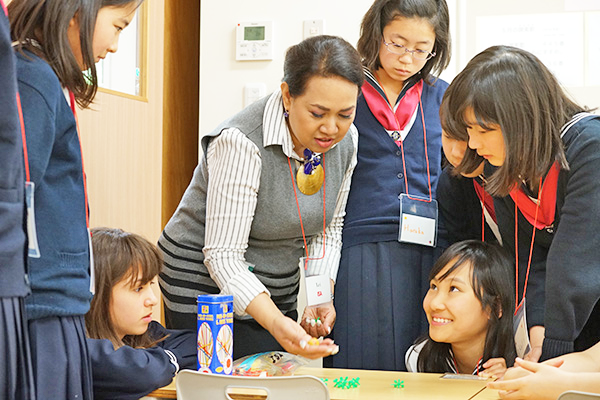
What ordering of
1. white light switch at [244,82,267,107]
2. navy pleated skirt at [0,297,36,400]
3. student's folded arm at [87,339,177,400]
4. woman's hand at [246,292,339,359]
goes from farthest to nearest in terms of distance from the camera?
white light switch at [244,82,267,107]
woman's hand at [246,292,339,359]
student's folded arm at [87,339,177,400]
navy pleated skirt at [0,297,36,400]

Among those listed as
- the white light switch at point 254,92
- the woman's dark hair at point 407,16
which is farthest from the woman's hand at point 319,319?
the white light switch at point 254,92

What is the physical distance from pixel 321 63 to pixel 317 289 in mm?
628

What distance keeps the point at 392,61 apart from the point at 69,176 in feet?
3.54

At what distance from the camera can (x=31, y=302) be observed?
1.22 meters

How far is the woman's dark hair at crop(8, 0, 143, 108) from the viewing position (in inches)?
49.6

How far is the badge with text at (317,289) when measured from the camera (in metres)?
1.98

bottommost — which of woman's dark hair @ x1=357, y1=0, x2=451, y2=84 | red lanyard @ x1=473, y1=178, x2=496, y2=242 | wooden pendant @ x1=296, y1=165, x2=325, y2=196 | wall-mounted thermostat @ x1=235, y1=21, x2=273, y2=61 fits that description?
red lanyard @ x1=473, y1=178, x2=496, y2=242

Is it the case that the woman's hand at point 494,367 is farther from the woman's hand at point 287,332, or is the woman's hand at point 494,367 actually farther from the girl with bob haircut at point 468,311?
the woman's hand at point 287,332

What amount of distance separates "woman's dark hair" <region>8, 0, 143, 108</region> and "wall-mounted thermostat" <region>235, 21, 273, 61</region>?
1.70 metres

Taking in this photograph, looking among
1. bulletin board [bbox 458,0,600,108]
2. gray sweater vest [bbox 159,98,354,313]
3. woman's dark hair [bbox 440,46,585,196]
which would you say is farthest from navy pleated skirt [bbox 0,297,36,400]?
bulletin board [bbox 458,0,600,108]

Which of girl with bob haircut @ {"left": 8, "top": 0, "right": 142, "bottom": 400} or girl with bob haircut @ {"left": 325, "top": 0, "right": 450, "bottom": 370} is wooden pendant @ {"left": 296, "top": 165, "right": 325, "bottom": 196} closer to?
girl with bob haircut @ {"left": 325, "top": 0, "right": 450, "bottom": 370}

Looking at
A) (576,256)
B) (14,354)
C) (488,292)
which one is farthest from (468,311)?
(14,354)

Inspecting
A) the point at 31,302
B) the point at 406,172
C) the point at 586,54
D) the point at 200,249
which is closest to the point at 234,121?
the point at 200,249

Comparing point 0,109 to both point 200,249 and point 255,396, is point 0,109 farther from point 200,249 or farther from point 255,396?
point 200,249
